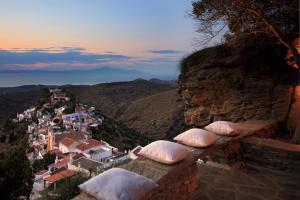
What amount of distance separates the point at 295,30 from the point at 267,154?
3.61 metres

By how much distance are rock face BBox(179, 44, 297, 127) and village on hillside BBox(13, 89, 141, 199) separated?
9.54 metres

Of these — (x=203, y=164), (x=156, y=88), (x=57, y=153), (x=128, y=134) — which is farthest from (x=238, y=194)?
(x=156, y=88)

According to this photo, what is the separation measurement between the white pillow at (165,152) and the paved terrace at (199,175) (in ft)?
0.19

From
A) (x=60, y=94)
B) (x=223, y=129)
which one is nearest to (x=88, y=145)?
(x=223, y=129)

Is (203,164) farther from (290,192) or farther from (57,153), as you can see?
(57,153)

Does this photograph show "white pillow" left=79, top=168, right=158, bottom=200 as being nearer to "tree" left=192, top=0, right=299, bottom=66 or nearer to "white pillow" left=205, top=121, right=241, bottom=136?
"white pillow" left=205, top=121, right=241, bottom=136

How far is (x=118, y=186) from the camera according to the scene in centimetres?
259

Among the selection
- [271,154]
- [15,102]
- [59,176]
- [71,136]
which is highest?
[271,154]

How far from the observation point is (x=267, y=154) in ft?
17.1

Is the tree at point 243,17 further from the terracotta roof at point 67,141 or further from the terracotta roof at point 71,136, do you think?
the terracotta roof at point 71,136

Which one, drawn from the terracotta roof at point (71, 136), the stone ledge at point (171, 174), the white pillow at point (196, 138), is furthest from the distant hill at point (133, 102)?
the stone ledge at point (171, 174)

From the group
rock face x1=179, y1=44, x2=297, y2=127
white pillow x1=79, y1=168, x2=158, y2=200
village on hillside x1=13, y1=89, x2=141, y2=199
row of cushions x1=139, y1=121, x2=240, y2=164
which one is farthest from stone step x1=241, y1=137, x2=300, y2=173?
village on hillside x1=13, y1=89, x2=141, y2=199

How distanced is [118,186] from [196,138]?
6.16 feet

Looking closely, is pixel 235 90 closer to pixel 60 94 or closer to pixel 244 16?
pixel 244 16
